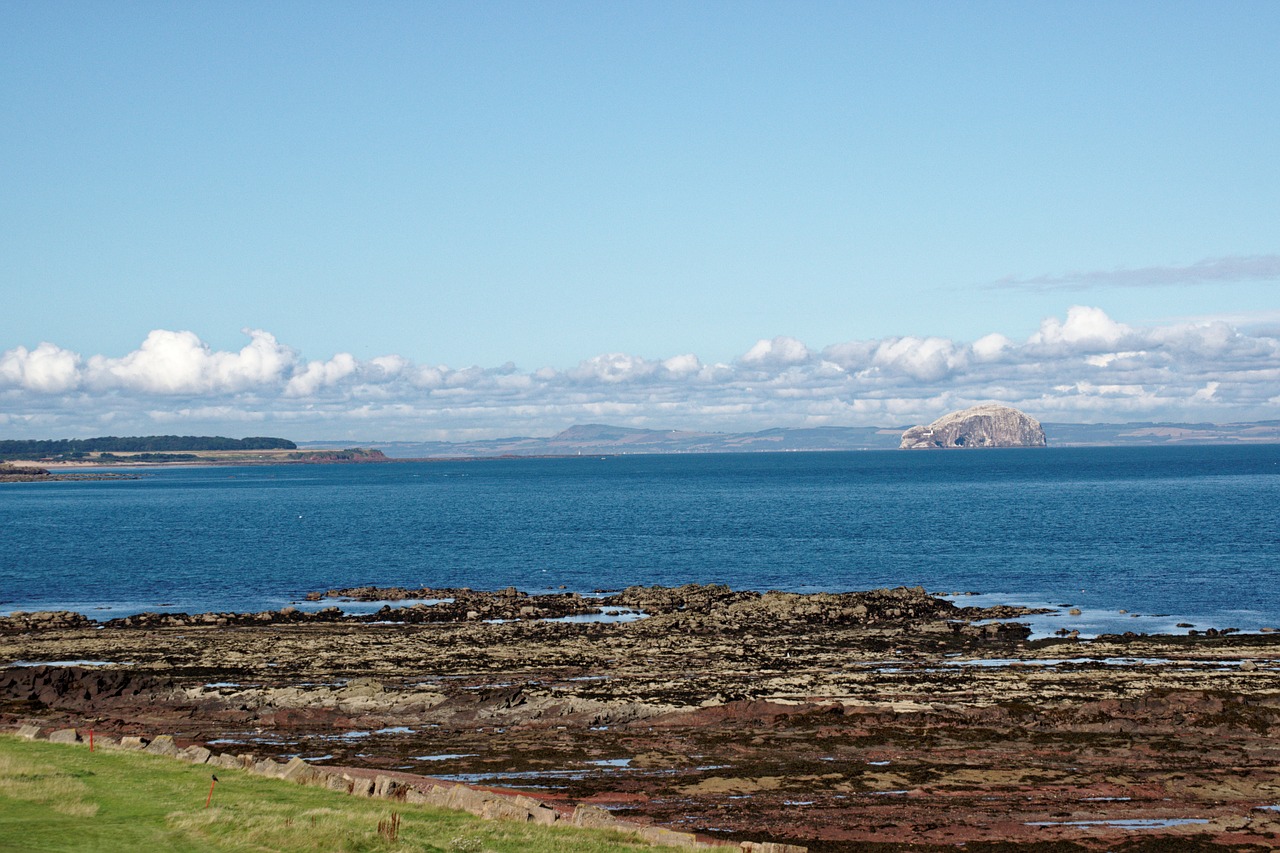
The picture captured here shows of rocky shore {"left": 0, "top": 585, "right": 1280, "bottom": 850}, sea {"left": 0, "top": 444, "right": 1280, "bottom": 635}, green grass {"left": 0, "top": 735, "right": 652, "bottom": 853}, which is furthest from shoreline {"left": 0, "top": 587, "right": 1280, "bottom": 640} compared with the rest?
green grass {"left": 0, "top": 735, "right": 652, "bottom": 853}

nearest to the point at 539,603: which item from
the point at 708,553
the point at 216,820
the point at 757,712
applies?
the point at 757,712

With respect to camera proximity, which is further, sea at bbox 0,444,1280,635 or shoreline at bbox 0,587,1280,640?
sea at bbox 0,444,1280,635

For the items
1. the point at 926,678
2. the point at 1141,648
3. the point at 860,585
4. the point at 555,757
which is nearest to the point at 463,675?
the point at 555,757

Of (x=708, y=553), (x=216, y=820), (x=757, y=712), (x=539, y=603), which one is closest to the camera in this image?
(x=216, y=820)

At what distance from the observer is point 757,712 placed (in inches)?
1366

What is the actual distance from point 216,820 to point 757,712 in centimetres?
1803

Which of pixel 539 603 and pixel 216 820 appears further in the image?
pixel 539 603

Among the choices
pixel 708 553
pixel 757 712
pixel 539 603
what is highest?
pixel 757 712

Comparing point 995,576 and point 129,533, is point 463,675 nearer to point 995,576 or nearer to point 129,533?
point 995,576

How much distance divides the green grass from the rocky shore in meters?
4.42

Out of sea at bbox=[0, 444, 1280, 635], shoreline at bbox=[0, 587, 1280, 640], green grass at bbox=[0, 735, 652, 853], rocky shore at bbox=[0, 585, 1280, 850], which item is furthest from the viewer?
sea at bbox=[0, 444, 1280, 635]

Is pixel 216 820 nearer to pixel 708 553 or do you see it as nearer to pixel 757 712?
pixel 757 712

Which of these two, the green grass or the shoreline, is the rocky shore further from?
the green grass

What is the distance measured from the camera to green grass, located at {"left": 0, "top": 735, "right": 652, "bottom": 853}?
19812 millimetres
